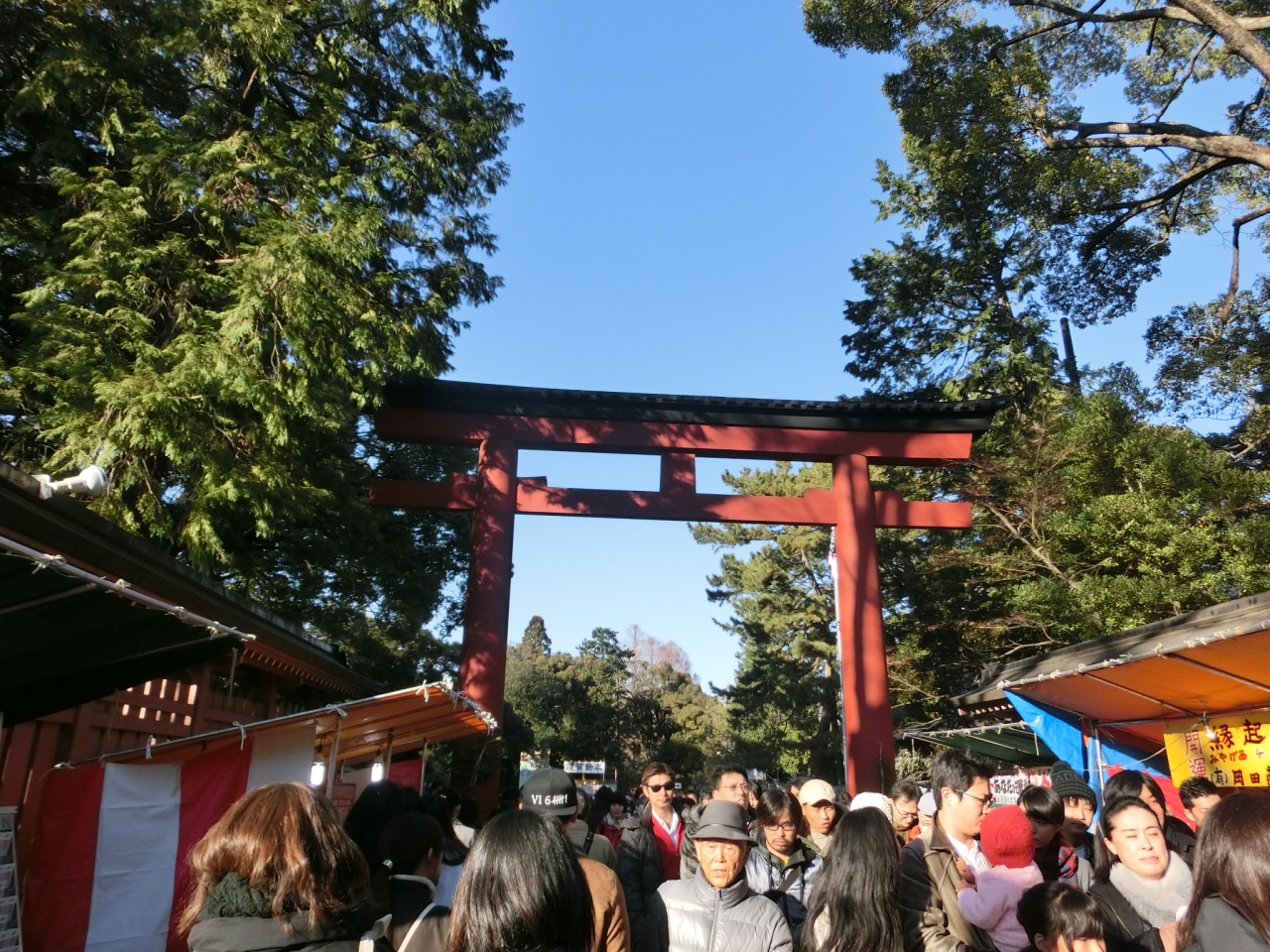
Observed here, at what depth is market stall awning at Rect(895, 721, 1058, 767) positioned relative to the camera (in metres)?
11.3

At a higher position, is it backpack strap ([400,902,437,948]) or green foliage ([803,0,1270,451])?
green foliage ([803,0,1270,451])

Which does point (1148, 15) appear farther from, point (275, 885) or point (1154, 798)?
point (275, 885)

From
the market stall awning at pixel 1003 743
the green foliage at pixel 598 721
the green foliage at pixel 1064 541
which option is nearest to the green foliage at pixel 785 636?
the green foliage at pixel 598 721

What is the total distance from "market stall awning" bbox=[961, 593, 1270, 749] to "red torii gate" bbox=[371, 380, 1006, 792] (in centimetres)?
264

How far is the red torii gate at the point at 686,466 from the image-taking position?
10070 mm

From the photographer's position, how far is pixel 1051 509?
12367 millimetres

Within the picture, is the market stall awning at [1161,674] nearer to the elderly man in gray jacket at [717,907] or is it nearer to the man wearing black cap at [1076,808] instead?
the man wearing black cap at [1076,808]

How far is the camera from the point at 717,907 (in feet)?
8.56

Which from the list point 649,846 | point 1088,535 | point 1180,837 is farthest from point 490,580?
point 1088,535

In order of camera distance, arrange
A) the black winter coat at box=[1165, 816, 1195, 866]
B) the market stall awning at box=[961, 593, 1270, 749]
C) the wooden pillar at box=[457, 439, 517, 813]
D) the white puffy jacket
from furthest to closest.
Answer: the wooden pillar at box=[457, 439, 517, 813], the market stall awning at box=[961, 593, 1270, 749], the black winter coat at box=[1165, 816, 1195, 866], the white puffy jacket

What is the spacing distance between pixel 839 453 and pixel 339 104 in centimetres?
710

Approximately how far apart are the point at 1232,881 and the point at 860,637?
869 centimetres

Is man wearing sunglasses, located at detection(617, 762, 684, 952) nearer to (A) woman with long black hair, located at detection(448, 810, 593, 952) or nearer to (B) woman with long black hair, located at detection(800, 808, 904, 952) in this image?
(B) woman with long black hair, located at detection(800, 808, 904, 952)

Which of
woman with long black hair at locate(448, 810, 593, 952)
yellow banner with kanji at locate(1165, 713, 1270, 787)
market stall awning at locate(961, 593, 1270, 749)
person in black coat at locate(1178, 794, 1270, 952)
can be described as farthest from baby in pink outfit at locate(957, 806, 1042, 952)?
yellow banner with kanji at locate(1165, 713, 1270, 787)
